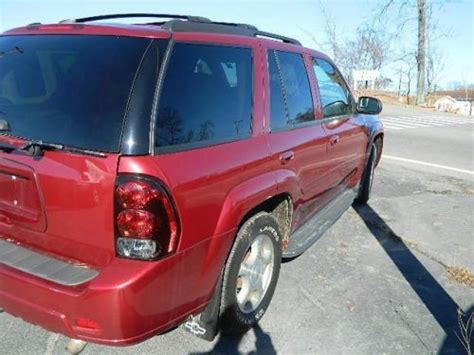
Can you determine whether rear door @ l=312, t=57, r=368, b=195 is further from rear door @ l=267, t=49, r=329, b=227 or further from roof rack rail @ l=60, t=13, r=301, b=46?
roof rack rail @ l=60, t=13, r=301, b=46

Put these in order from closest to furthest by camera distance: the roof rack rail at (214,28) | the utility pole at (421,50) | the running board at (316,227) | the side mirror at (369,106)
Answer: the roof rack rail at (214,28) < the running board at (316,227) < the side mirror at (369,106) < the utility pole at (421,50)

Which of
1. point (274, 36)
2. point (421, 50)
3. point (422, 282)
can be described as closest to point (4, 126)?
point (274, 36)

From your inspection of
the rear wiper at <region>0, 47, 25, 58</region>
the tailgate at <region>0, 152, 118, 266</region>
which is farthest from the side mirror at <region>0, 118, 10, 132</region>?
the rear wiper at <region>0, 47, 25, 58</region>

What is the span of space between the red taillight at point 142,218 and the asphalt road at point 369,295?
100 cm

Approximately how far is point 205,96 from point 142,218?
2.68 ft

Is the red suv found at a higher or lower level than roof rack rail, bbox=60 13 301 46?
lower

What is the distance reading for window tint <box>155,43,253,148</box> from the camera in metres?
2.33

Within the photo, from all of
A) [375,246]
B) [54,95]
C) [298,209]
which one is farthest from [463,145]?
[54,95]

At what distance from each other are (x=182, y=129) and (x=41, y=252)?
99 cm

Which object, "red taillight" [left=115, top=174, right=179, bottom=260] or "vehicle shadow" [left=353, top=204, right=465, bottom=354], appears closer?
"red taillight" [left=115, top=174, right=179, bottom=260]

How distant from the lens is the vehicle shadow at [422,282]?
321 cm

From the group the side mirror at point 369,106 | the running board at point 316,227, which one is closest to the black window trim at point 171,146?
the running board at point 316,227

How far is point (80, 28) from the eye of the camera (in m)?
2.52

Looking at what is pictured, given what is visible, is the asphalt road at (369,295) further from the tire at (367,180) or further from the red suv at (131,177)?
the red suv at (131,177)
